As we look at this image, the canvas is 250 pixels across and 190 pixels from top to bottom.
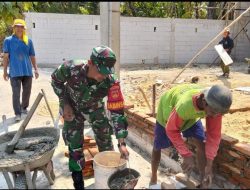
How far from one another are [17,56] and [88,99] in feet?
11.6

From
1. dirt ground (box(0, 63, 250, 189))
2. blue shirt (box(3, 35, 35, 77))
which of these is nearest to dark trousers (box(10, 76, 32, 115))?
blue shirt (box(3, 35, 35, 77))

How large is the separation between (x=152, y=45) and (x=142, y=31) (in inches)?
32.9

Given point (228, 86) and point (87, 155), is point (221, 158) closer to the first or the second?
point (87, 155)

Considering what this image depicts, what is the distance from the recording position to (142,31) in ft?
51.0

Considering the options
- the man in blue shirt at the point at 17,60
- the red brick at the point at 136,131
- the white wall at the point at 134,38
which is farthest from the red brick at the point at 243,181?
the white wall at the point at 134,38

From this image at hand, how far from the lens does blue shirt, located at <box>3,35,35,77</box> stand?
6.34m

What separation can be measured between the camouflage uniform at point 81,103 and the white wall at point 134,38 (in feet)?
37.4

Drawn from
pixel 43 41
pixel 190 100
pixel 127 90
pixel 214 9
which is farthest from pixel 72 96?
pixel 214 9

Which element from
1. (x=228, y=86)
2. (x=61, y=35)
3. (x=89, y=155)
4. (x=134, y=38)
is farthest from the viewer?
(x=134, y=38)

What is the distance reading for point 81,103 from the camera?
11.3 ft

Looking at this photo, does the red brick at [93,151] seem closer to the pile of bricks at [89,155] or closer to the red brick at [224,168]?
the pile of bricks at [89,155]

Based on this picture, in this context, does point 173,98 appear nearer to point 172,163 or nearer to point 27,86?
point 172,163

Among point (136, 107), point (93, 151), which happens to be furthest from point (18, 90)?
point (93, 151)

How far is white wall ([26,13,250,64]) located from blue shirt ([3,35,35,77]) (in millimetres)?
8053
